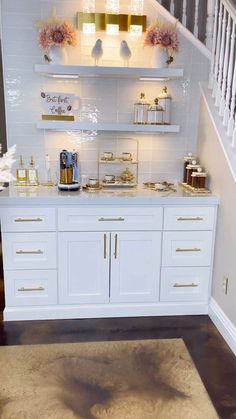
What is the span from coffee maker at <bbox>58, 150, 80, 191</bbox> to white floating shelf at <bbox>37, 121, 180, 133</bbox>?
20 cm

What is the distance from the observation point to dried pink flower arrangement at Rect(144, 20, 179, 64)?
3.00 meters

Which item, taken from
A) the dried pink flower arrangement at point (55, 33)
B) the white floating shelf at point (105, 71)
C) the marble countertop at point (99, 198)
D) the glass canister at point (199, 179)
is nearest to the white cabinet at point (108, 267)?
the marble countertop at point (99, 198)

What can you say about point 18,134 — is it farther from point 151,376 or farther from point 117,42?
point 151,376

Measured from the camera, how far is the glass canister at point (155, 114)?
10.4 feet

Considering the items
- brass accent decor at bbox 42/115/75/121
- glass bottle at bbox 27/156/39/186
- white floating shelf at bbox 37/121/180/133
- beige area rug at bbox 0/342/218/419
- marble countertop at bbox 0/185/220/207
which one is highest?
brass accent decor at bbox 42/115/75/121

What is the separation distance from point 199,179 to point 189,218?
0.36m

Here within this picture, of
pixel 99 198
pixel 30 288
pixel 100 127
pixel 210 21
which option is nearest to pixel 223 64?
pixel 210 21

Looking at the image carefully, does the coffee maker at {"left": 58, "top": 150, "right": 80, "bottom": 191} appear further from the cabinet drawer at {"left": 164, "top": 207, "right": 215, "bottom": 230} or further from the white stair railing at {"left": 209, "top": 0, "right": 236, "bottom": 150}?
the white stair railing at {"left": 209, "top": 0, "right": 236, "bottom": 150}

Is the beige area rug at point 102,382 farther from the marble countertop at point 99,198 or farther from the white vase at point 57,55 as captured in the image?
the white vase at point 57,55

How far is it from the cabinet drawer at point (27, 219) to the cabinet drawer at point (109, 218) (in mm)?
74

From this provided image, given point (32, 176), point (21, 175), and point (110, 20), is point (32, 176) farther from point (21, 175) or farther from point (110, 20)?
point (110, 20)

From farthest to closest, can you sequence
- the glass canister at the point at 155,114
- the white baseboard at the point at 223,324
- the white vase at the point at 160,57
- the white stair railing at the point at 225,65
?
the glass canister at the point at 155,114 → the white vase at the point at 160,57 → the white stair railing at the point at 225,65 → the white baseboard at the point at 223,324

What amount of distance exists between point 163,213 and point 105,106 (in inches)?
42.2

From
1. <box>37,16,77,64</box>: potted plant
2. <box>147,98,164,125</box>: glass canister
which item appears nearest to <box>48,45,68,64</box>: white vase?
<box>37,16,77,64</box>: potted plant
